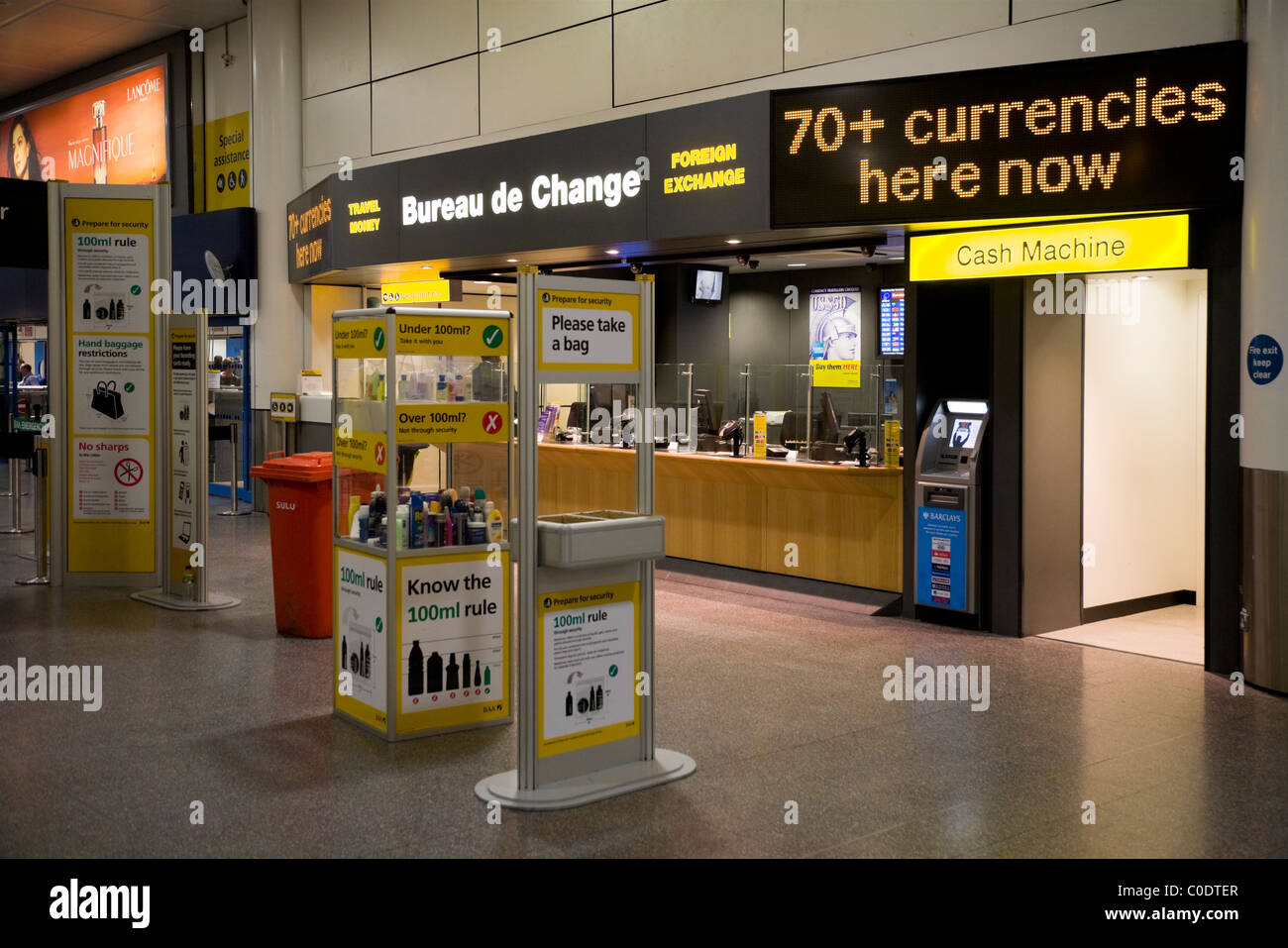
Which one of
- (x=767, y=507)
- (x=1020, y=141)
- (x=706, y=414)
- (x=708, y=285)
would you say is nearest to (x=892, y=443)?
(x=767, y=507)

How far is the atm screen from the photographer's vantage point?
25.0 ft

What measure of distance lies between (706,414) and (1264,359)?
463cm

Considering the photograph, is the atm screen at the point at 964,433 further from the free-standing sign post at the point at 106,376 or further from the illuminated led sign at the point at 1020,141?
the free-standing sign post at the point at 106,376

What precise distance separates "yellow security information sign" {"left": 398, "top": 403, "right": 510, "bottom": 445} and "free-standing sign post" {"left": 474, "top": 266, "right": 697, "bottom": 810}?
899 millimetres

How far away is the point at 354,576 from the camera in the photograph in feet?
18.0

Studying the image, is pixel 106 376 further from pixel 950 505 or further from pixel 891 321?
pixel 891 321

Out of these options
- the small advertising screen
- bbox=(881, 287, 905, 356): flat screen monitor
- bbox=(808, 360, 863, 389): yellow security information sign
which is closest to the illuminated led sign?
bbox=(808, 360, 863, 389): yellow security information sign

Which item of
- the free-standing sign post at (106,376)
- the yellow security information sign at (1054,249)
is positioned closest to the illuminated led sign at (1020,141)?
the yellow security information sign at (1054,249)

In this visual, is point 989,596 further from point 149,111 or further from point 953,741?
point 149,111

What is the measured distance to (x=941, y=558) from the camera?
25.5 feet

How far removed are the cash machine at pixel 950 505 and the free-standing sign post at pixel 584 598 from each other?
3.31 m

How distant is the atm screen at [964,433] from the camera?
762 cm

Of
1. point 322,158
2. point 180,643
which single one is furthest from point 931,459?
Answer: point 322,158

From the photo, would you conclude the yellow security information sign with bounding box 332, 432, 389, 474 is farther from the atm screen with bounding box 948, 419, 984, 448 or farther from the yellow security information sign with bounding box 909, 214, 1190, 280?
the atm screen with bounding box 948, 419, 984, 448
